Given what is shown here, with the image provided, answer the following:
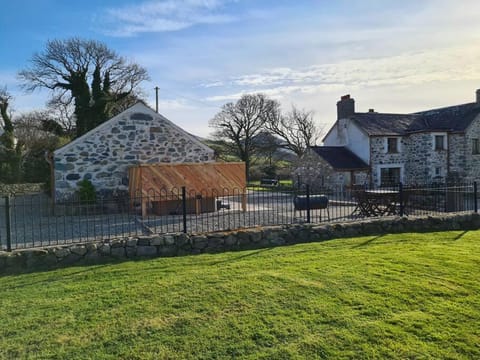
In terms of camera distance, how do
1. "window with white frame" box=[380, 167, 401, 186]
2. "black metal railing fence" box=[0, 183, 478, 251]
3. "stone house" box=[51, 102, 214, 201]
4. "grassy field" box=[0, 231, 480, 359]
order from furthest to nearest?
1. "window with white frame" box=[380, 167, 401, 186]
2. "stone house" box=[51, 102, 214, 201]
3. "black metal railing fence" box=[0, 183, 478, 251]
4. "grassy field" box=[0, 231, 480, 359]

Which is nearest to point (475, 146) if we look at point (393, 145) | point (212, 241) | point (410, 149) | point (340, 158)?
point (410, 149)

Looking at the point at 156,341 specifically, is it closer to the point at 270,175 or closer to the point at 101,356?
the point at 101,356

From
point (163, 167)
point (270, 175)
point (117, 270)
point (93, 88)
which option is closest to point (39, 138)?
point (93, 88)

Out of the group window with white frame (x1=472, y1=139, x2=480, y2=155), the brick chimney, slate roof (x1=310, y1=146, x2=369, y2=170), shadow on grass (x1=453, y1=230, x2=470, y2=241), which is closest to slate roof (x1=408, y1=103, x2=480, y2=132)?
window with white frame (x1=472, y1=139, x2=480, y2=155)

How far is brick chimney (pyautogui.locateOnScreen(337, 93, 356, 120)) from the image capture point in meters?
26.0

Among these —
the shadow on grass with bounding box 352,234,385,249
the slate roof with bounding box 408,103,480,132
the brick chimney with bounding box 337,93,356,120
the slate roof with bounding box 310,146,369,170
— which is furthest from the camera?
the brick chimney with bounding box 337,93,356,120

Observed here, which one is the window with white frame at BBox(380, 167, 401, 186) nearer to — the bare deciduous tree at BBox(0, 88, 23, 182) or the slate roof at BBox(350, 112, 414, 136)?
the slate roof at BBox(350, 112, 414, 136)

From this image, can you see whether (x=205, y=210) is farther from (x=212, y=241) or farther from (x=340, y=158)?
(x=340, y=158)

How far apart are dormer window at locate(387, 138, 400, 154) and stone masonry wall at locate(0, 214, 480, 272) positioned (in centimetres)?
1629

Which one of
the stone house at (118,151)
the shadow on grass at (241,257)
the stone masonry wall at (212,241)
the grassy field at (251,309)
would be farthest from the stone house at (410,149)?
the grassy field at (251,309)

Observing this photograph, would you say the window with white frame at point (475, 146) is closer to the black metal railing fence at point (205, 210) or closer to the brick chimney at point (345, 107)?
the brick chimney at point (345, 107)

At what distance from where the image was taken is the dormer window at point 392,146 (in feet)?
81.5

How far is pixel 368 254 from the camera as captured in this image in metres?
6.53

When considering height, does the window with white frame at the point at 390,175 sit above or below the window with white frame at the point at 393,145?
below
